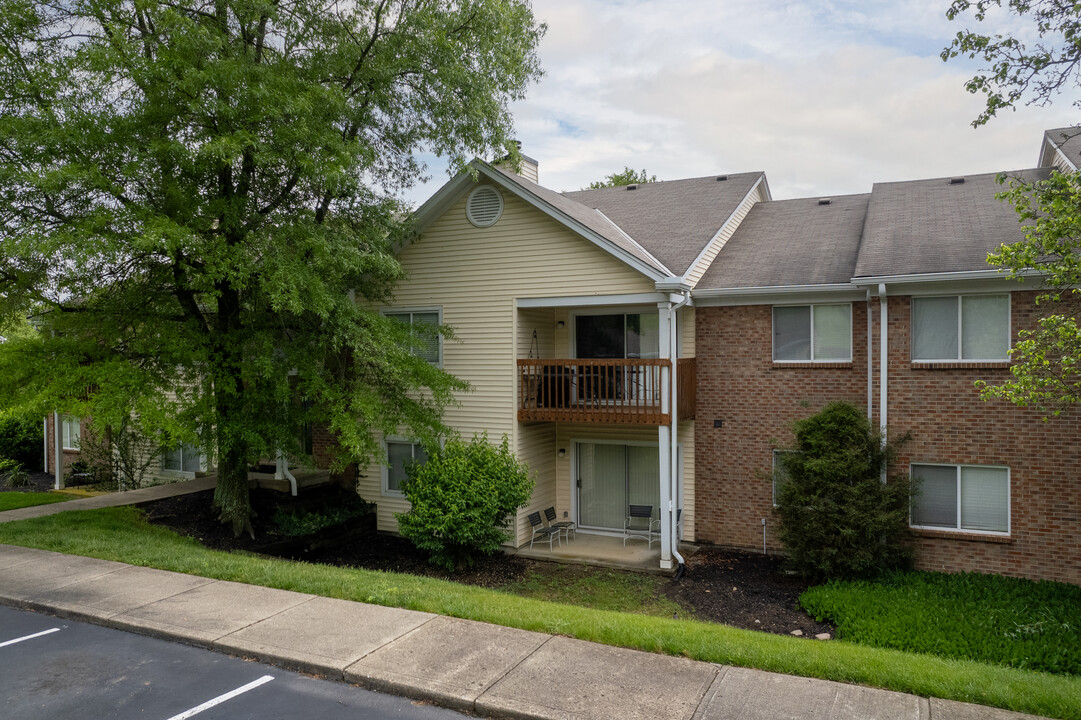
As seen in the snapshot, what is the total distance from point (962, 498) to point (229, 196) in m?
12.8

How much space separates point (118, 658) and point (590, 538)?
9.46m

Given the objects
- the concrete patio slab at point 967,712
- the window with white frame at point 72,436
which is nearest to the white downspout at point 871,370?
the concrete patio slab at point 967,712

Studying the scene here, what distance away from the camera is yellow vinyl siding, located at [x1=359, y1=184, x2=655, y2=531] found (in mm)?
13641

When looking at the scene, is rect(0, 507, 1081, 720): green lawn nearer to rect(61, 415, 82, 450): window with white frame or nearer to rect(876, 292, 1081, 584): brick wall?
rect(876, 292, 1081, 584): brick wall

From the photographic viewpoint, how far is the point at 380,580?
9328 millimetres

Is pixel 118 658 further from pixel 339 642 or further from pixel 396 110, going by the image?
pixel 396 110

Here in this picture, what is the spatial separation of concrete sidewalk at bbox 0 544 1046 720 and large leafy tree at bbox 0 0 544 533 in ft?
8.48

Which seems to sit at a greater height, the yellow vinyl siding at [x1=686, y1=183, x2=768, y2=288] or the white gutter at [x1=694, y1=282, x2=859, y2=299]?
the yellow vinyl siding at [x1=686, y1=183, x2=768, y2=288]

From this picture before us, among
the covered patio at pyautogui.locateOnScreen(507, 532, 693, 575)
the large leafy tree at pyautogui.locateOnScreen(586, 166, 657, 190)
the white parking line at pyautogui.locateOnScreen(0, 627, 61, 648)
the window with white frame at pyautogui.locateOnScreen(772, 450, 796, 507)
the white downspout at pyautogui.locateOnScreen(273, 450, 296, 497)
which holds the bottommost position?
the covered patio at pyautogui.locateOnScreen(507, 532, 693, 575)

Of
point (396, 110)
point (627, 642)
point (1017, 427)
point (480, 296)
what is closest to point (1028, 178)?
point (1017, 427)

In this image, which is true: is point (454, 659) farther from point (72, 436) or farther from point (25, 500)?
point (72, 436)

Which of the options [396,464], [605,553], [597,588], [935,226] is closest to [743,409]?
[605,553]

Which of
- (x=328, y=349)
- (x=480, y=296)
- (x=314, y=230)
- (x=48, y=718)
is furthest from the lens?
(x=480, y=296)

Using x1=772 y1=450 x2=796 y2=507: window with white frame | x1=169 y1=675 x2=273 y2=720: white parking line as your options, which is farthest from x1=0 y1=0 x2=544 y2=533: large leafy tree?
x1=772 y1=450 x2=796 y2=507: window with white frame
